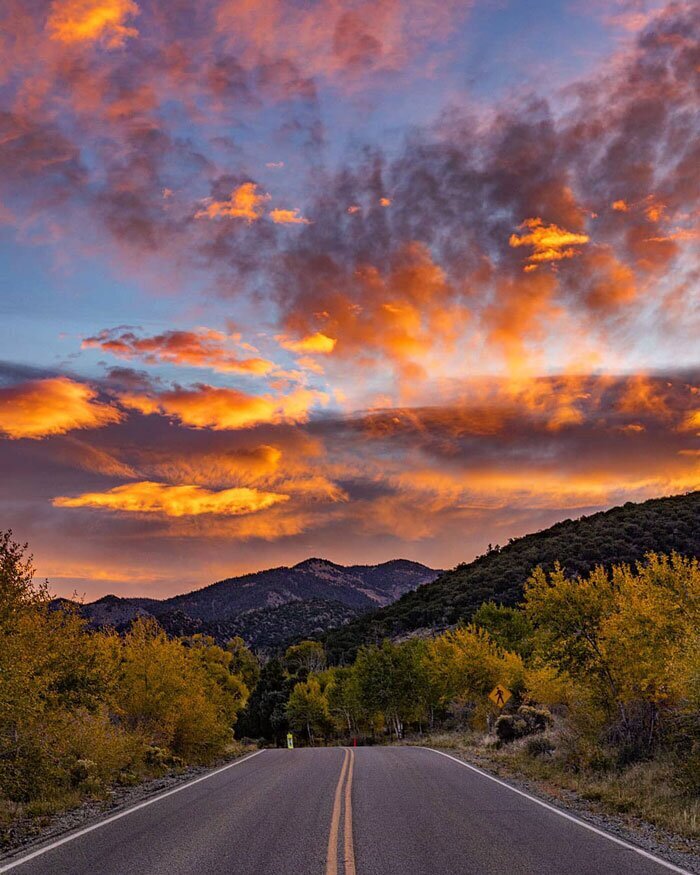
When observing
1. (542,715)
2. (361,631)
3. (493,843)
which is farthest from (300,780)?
(361,631)

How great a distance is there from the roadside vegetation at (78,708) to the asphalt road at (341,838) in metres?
2.97

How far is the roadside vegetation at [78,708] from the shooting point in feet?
49.8

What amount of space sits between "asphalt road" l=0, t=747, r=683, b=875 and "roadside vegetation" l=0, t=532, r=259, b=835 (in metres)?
2.97

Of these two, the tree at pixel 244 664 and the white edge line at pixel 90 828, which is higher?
the white edge line at pixel 90 828

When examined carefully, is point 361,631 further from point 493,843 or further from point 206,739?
point 493,843

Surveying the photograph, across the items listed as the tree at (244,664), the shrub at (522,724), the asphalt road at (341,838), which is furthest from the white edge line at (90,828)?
the tree at (244,664)

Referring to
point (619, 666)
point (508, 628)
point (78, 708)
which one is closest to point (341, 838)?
point (78, 708)

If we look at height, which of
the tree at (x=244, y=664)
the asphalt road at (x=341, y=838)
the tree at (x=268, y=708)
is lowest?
the tree at (x=268, y=708)

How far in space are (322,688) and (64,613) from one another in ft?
252

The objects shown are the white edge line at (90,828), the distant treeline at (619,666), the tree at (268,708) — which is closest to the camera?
the white edge line at (90,828)

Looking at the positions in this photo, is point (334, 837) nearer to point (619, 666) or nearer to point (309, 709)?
point (619, 666)

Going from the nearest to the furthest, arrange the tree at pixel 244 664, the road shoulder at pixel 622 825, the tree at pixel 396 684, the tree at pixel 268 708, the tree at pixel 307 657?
the road shoulder at pixel 622 825 → the tree at pixel 396 684 → the tree at pixel 268 708 → the tree at pixel 244 664 → the tree at pixel 307 657

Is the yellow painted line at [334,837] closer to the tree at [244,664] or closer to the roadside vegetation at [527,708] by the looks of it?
the roadside vegetation at [527,708]

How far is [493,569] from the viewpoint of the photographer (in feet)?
384
